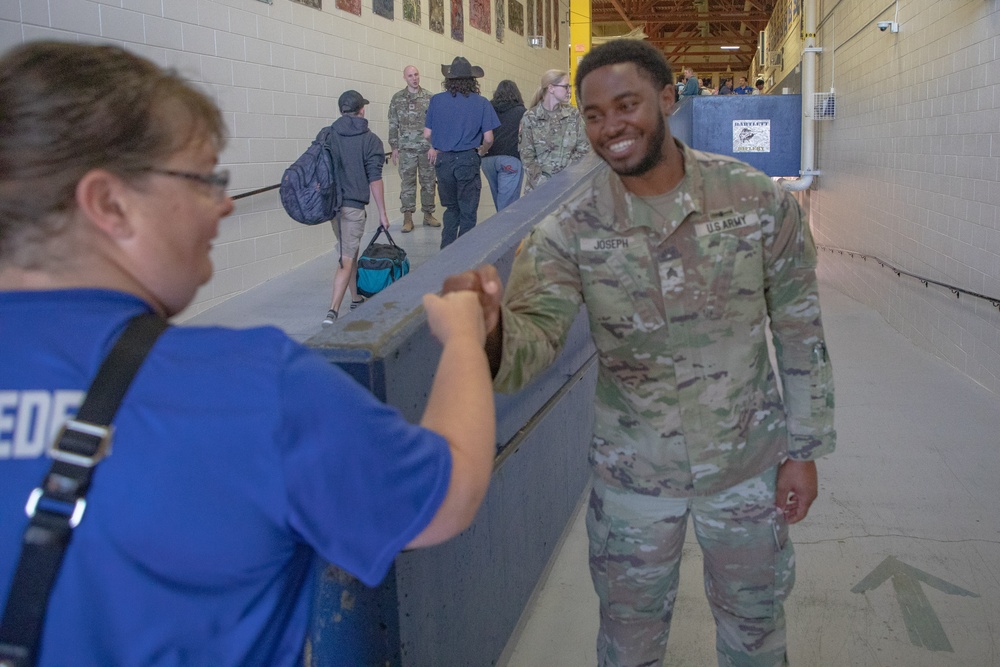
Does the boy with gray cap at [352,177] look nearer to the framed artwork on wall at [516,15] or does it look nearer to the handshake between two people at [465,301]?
the handshake between two people at [465,301]

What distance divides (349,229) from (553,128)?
1.88 meters

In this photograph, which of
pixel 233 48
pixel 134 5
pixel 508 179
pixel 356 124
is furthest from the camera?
pixel 508 179

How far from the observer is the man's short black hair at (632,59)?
1.95 metres

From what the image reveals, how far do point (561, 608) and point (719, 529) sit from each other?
140 cm

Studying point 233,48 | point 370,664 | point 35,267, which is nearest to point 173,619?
point 35,267

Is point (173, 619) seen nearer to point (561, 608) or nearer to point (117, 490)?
point (117, 490)

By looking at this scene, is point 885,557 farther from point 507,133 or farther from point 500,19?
point 500,19

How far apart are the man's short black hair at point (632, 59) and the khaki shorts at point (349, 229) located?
5009 millimetres

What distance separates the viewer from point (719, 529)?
201 centimetres

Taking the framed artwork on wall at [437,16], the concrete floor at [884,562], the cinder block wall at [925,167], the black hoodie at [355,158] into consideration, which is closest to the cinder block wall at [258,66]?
the black hoodie at [355,158]

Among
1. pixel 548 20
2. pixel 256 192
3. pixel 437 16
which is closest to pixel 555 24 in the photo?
pixel 548 20

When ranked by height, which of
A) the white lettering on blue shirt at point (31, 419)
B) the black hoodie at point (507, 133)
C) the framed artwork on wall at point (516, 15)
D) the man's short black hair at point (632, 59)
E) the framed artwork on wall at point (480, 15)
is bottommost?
the white lettering on blue shirt at point (31, 419)

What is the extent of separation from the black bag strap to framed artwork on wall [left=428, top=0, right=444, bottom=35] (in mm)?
12538

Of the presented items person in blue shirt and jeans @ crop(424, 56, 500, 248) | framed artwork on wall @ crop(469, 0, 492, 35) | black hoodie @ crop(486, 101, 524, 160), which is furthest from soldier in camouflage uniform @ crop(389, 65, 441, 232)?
framed artwork on wall @ crop(469, 0, 492, 35)
